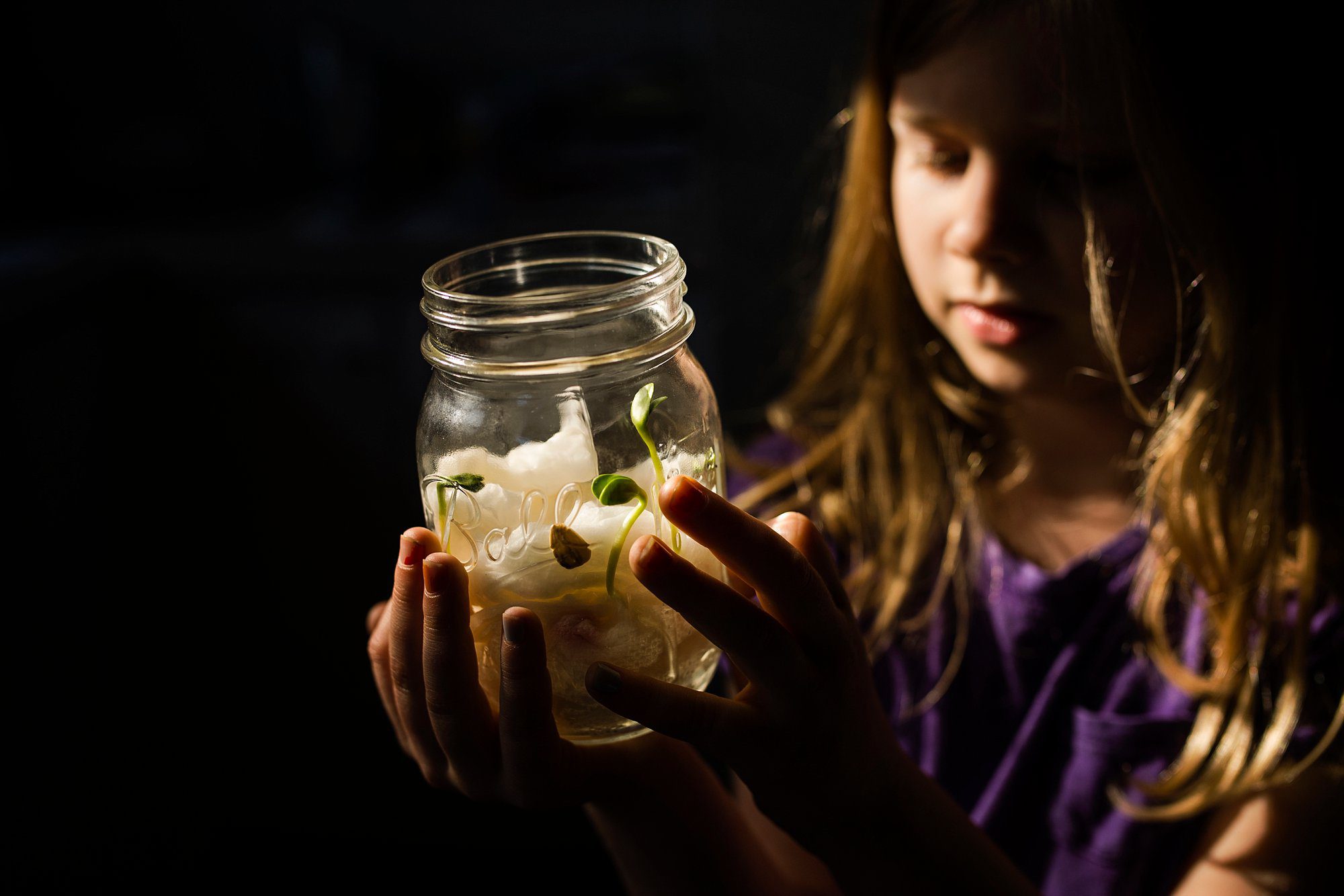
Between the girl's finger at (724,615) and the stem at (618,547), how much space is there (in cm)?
2

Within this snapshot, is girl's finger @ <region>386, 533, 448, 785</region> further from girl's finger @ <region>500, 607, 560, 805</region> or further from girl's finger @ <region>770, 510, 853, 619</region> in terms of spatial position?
girl's finger @ <region>770, 510, 853, 619</region>

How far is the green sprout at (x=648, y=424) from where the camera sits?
0.54m

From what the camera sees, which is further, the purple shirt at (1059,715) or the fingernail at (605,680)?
the purple shirt at (1059,715)

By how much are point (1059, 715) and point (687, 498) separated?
0.65m

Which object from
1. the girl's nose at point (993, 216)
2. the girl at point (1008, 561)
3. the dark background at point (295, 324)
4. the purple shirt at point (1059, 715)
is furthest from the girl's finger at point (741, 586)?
the dark background at point (295, 324)

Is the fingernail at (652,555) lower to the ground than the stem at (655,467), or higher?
lower

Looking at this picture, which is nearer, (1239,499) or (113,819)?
(1239,499)

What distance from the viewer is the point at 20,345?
137cm

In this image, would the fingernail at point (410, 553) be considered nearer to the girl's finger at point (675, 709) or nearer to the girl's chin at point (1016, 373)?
the girl's finger at point (675, 709)

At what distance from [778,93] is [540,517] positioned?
1.11 m

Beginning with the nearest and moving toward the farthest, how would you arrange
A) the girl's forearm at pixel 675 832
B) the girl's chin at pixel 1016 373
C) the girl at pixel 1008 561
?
the girl at pixel 1008 561
the girl's forearm at pixel 675 832
the girl's chin at pixel 1016 373

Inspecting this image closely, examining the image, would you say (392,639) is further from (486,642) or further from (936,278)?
(936,278)

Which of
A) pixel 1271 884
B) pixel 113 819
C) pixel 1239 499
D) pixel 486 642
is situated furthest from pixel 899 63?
pixel 113 819

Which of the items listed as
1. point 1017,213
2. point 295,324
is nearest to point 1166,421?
point 1017,213
